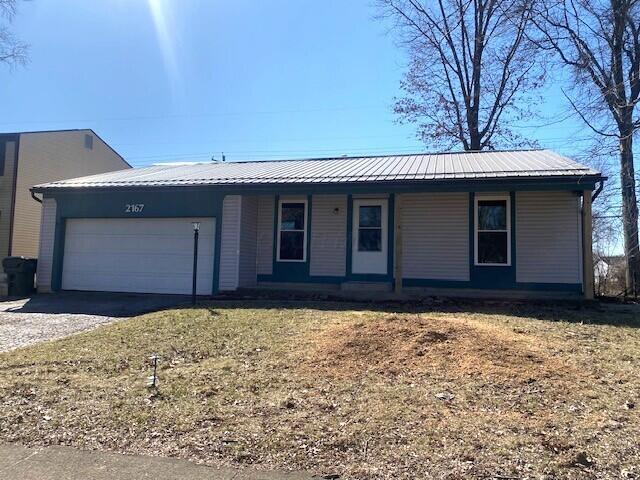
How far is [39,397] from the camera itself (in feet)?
16.7

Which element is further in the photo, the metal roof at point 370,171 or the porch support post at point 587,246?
the metal roof at point 370,171

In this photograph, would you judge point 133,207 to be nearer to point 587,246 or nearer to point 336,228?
point 336,228

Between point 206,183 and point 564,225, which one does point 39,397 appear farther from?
point 564,225

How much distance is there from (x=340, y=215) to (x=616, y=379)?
8.95 meters

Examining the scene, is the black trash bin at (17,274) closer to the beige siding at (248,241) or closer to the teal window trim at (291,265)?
the beige siding at (248,241)

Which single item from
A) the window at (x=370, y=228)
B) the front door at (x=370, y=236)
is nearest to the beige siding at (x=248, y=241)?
the front door at (x=370, y=236)

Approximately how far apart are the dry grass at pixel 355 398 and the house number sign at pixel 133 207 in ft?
21.7

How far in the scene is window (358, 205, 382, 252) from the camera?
13344 mm

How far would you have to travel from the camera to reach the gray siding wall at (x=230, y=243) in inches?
512

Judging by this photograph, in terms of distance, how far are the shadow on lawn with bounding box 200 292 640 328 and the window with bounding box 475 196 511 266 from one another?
5.75ft

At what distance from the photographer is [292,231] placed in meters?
13.9

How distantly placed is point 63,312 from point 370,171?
25.9ft

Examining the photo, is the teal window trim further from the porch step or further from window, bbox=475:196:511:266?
window, bbox=475:196:511:266

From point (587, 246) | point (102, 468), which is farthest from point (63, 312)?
point (587, 246)
